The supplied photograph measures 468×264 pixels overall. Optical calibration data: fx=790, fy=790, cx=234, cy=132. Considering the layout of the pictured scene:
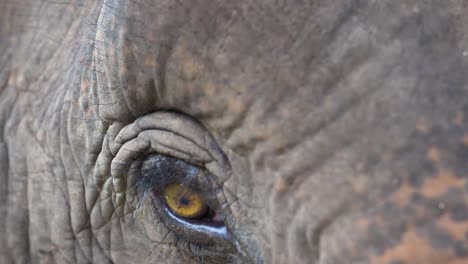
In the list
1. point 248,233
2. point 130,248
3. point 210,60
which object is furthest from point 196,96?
point 130,248

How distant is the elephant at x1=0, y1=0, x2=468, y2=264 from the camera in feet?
4.89

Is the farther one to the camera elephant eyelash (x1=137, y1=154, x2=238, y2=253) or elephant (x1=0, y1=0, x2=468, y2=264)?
elephant eyelash (x1=137, y1=154, x2=238, y2=253)

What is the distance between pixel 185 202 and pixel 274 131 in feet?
1.28

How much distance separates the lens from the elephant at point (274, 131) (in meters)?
1.49

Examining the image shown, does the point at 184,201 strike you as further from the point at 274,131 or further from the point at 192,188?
the point at 274,131

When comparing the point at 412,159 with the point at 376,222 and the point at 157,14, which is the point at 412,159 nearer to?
the point at 376,222

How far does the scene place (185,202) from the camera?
6.43ft

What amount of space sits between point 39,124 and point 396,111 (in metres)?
1.33

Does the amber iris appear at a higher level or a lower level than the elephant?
lower

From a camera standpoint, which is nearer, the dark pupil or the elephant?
the elephant

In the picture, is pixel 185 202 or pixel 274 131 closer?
pixel 274 131

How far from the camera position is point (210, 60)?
1750mm

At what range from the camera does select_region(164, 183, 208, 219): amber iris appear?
1.94 metres

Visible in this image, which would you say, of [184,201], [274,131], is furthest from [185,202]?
[274,131]
